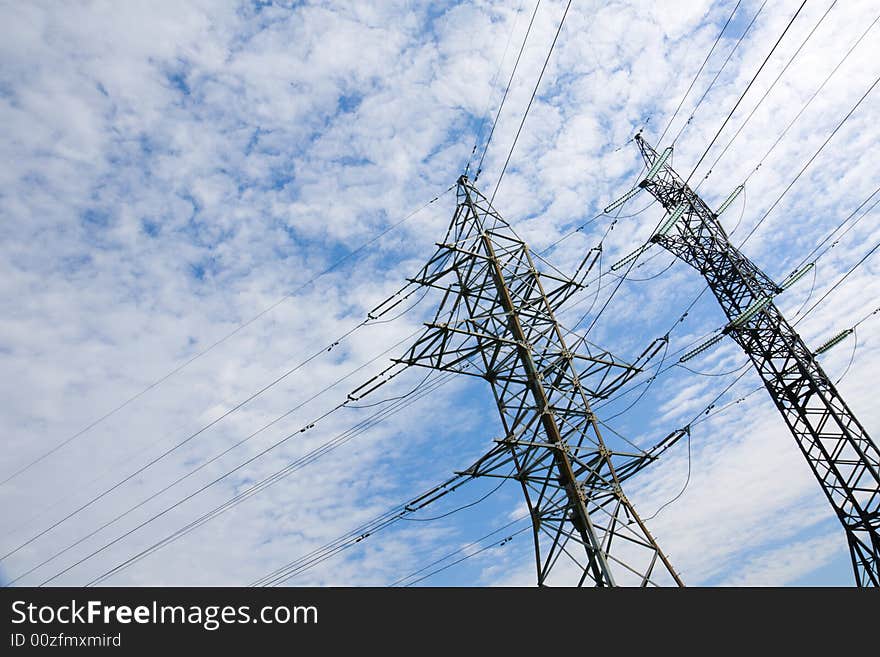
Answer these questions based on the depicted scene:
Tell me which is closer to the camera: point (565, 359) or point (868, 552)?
point (565, 359)

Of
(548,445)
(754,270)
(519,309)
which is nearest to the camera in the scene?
(548,445)

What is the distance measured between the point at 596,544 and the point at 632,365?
5.07 m

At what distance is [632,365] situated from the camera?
13.6 metres

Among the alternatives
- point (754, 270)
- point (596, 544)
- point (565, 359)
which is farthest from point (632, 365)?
point (754, 270)

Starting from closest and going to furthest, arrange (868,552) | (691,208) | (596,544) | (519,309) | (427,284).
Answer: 1. (596,544)
2. (519,309)
3. (427,284)
4. (868,552)
5. (691,208)
